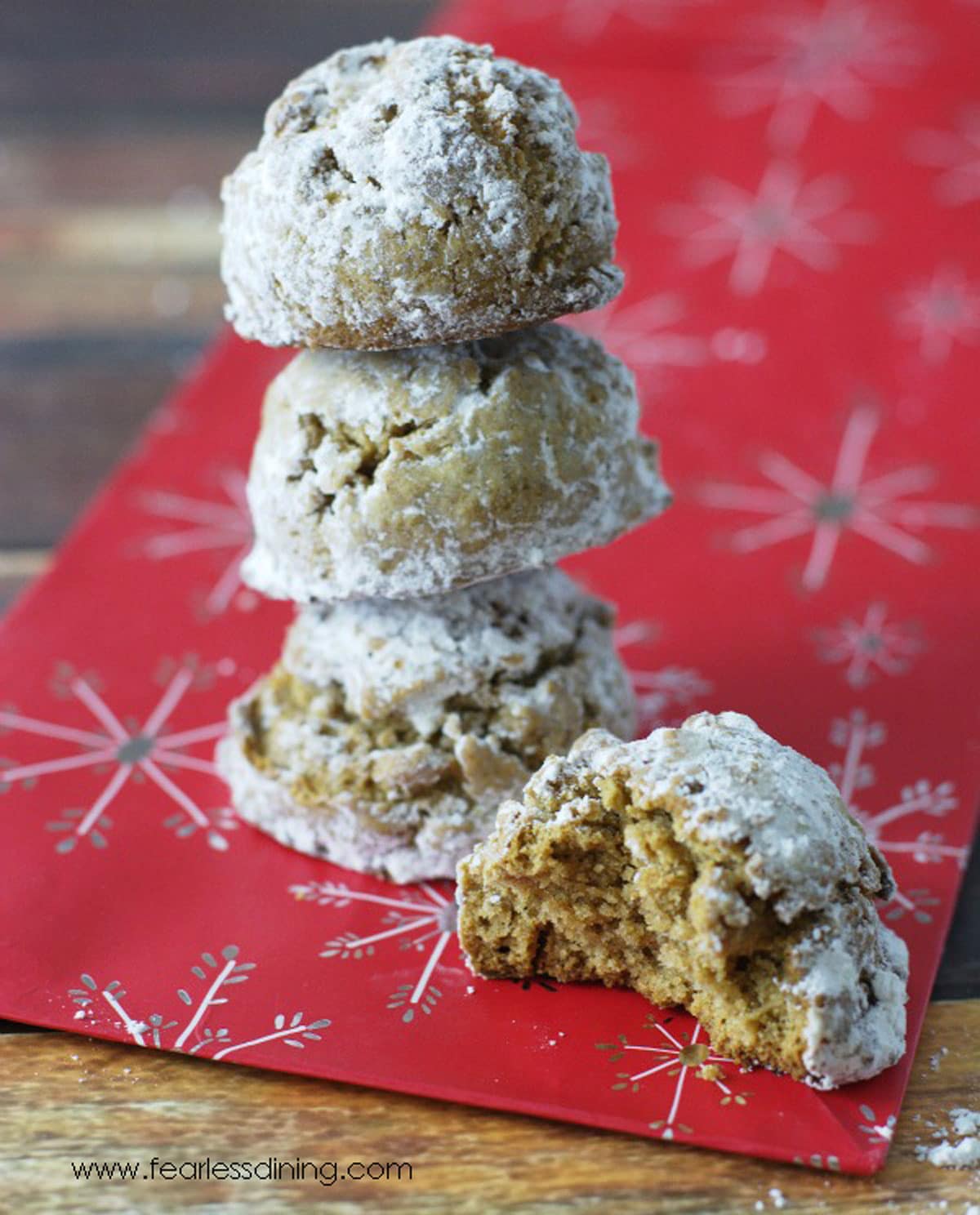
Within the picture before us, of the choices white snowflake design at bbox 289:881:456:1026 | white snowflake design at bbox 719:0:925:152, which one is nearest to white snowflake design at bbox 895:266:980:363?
white snowflake design at bbox 719:0:925:152

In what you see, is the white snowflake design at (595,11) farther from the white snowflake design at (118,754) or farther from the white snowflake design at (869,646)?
the white snowflake design at (118,754)

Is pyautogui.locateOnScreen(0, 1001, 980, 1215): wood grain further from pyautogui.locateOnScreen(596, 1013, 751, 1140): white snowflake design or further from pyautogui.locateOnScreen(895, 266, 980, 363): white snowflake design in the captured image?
pyautogui.locateOnScreen(895, 266, 980, 363): white snowflake design

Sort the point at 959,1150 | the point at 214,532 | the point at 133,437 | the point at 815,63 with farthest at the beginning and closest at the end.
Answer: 1. the point at 815,63
2. the point at 133,437
3. the point at 214,532
4. the point at 959,1150

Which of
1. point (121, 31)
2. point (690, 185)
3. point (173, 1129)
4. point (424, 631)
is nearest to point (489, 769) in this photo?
point (424, 631)

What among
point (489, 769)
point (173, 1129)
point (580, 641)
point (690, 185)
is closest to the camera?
point (173, 1129)

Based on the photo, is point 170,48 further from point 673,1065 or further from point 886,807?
point 673,1065

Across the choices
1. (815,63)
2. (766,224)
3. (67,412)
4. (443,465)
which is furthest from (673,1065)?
(815,63)

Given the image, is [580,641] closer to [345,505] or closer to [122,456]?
[345,505]
